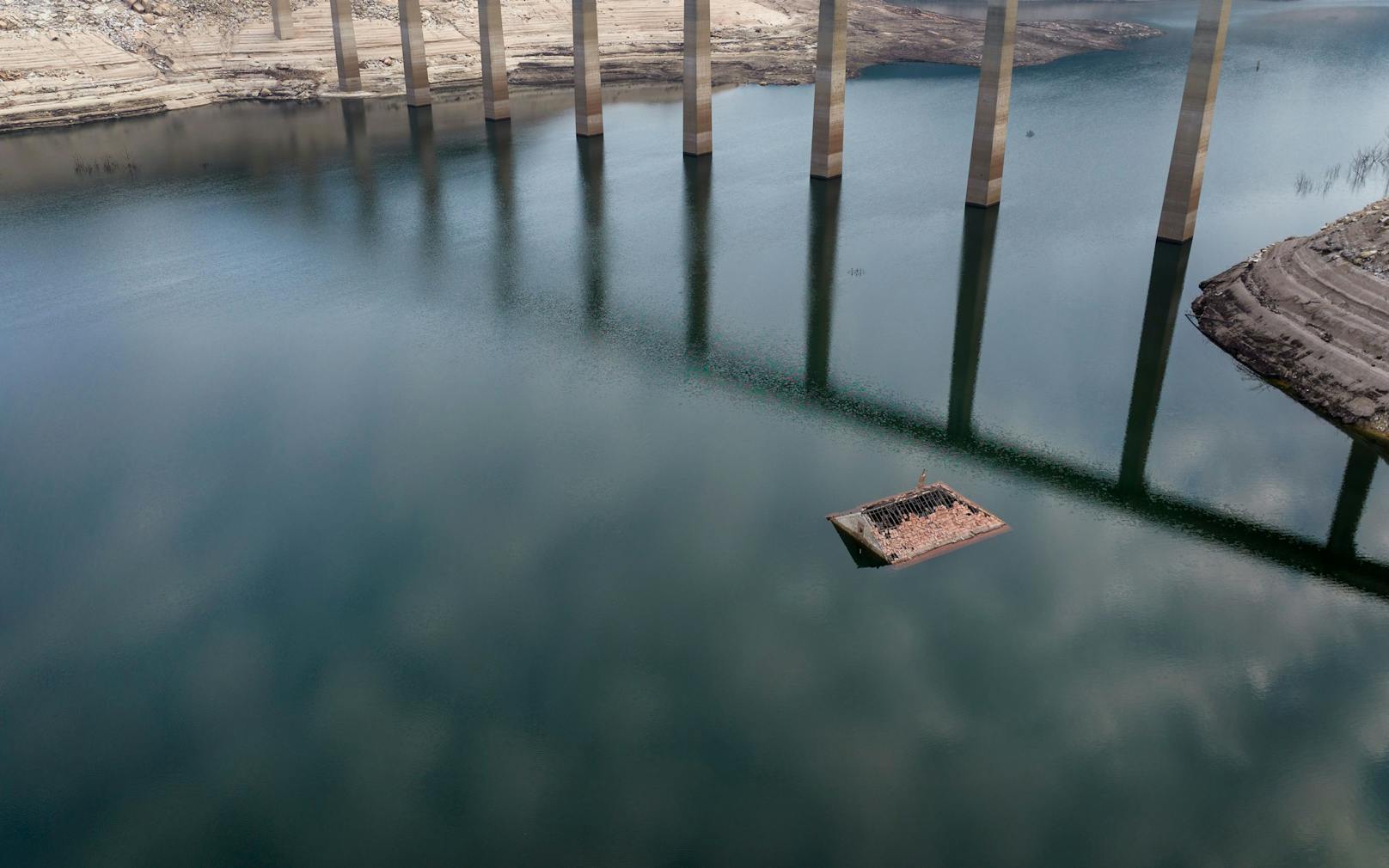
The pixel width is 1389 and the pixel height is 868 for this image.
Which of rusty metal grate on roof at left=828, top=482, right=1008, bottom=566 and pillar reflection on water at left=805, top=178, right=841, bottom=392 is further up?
pillar reflection on water at left=805, top=178, right=841, bottom=392

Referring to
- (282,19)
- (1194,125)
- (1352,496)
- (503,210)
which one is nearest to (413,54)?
(282,19)

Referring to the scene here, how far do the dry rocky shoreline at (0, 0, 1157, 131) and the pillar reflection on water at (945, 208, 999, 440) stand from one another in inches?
1273

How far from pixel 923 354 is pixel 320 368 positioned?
15.3 meters

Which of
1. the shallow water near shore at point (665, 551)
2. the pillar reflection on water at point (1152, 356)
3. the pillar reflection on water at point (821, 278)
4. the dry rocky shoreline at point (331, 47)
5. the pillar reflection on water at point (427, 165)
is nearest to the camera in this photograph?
the shallow water near shore at point (665, 551)

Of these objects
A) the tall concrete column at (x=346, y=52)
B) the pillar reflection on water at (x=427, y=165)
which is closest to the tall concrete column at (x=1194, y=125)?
the pillar reflection on water at (x=427, y=165)

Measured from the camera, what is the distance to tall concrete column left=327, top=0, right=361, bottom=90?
59.9 m

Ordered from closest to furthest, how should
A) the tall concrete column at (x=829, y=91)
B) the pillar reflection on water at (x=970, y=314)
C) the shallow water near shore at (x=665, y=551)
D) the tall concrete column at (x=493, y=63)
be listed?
1. the shallow water near shore at (x=665, y=551)
2. the pillar reflection on water at (x=970, y=314)
3. the tall concrete column at (x=829, y=91)
4. the tall concrete column at (x=493, y=63)

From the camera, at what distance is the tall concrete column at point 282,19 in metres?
61.9

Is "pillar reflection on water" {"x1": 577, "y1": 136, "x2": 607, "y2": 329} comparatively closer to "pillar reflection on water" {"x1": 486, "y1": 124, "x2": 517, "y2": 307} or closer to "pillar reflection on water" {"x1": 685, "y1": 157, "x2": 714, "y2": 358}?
"pillar reflection on water" {"x1": 486, "y1": 124, "x2": 517, "y2": 307}

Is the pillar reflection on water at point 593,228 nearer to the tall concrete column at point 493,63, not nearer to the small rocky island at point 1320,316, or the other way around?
the tall concrete column at point 493,63

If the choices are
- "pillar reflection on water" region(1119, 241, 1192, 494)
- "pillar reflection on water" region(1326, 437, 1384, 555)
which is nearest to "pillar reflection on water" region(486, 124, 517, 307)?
"pillar reflection on water" region(1119, 241, 1192, 494)

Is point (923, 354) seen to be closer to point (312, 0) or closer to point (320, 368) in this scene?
point (320, 368)

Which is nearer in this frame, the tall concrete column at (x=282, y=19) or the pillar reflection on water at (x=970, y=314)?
the pillar reflection on water at (x=970, y=314)

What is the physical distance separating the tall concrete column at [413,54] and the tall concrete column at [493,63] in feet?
15.5
